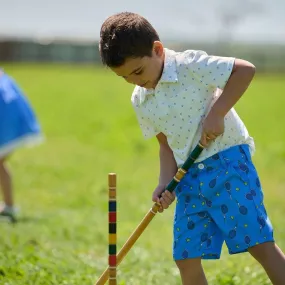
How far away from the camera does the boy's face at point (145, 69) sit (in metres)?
4.46

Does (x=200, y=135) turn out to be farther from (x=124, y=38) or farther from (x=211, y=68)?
(x=124, y=38)

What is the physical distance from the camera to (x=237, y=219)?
14.8ft

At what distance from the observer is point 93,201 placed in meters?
9.47

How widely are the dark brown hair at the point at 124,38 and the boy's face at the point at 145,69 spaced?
0.03 meters

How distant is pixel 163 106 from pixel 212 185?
0.51 metres

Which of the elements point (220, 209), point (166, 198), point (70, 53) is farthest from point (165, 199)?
point (70, 53)

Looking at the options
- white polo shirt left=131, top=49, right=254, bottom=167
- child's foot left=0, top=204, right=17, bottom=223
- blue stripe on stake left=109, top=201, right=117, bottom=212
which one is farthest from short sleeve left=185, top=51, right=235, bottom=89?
child's foot left=0, top=204, right=17, bottom=223

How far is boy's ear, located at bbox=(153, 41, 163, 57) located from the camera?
452 centimetres

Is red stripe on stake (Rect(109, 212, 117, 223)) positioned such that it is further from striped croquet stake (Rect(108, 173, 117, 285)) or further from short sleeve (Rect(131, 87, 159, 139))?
short sleeve (Rect(131, 87, 159, 139))

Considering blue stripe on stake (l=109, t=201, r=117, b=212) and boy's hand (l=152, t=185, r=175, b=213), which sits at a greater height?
blue stripe on stake (l=109, t=201, r=117, b=212)

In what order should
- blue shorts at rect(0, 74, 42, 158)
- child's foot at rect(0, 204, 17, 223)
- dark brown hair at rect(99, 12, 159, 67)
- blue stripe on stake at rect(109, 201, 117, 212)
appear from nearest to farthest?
blue stripe on stake at rect(109, 201, 117, 212) → dark brown hair at rect(99, 12, 159, 67) → child's foot at rect(0, 204, 17, 223) → blue shorts at rect(0, 74, 42, 158)

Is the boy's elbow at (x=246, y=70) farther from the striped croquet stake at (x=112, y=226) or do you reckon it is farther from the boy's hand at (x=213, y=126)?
the striped croquet stake at (x=112, y=226)

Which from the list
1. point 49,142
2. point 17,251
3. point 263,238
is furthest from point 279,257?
point 49,142

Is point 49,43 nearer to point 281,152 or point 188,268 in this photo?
point 281,152
